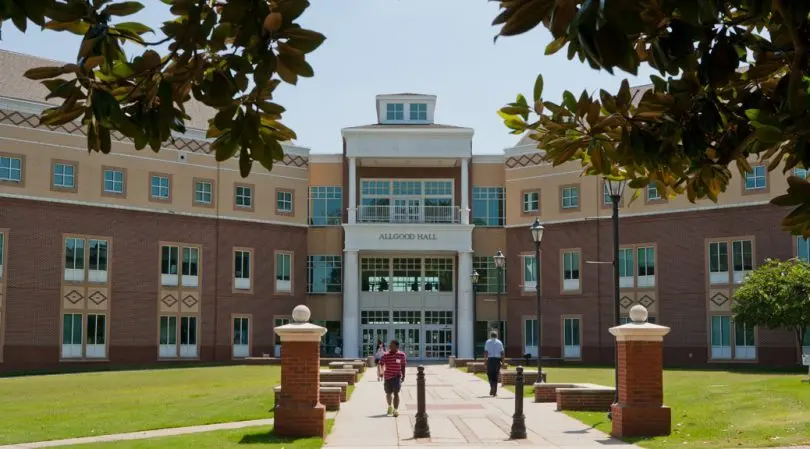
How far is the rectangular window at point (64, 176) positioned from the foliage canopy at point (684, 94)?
1718 inches

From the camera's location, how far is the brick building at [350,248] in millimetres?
46906

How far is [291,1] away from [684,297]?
157ft

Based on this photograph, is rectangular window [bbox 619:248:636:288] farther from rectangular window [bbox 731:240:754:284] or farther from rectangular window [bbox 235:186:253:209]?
rectangular window [bbox 235:186:253:209]

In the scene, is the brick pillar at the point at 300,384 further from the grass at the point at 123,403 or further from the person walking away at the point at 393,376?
the person walking away at the point at 393,376

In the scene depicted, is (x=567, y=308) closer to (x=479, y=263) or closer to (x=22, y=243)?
(x=479, y=263)

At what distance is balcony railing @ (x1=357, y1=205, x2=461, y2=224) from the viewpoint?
57031 millimetres

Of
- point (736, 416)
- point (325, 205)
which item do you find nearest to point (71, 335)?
point (325, 205)

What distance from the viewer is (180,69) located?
4805 millimetres

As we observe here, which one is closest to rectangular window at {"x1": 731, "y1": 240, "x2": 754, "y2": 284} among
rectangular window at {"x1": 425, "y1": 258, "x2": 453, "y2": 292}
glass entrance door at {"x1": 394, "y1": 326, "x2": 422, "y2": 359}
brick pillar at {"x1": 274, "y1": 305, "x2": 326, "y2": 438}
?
rectangular window at {"x1": 425, "y1": 258, "x2": 453, "y2": 292}

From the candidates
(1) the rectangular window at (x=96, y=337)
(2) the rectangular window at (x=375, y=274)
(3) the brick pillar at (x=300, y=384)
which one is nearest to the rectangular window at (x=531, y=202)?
(2) the rectangular window at (x=375, y=274)

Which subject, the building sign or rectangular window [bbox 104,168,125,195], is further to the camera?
the building sign

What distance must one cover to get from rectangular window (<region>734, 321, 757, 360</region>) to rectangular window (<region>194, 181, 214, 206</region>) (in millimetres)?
26697

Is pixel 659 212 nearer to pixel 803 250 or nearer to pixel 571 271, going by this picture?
pixel 571 271

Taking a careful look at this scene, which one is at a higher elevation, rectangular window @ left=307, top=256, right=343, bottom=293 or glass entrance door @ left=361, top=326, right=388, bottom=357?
rectangular window @ left=307, top=256, right=343, bottom=293
